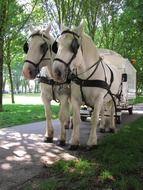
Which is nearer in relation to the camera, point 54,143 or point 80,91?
point 80,91

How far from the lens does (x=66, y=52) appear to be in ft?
24.0

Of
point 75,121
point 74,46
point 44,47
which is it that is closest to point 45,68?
point 44,47

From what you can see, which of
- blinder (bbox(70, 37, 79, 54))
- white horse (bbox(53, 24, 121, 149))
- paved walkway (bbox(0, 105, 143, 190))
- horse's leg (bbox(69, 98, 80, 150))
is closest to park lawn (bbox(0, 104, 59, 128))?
paved walkway (bbox(0, 105, 143, 190))

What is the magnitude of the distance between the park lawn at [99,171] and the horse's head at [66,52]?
156 cm

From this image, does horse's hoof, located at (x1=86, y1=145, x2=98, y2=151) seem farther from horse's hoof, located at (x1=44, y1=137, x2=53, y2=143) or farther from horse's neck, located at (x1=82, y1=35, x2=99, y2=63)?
horse's neck, located at (x1=82, y1=35, x2=99, y2=63)

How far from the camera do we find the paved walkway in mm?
5821

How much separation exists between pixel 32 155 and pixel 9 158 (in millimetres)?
492

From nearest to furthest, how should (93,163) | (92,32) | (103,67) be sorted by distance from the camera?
(93,163) → (103,67) → (92,32)

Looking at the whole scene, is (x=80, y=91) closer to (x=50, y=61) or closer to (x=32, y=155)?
(x=50, y=61)

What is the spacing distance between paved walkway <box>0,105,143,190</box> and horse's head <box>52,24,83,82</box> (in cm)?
145

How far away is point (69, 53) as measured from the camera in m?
7.36

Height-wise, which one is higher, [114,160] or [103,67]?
[103,67]

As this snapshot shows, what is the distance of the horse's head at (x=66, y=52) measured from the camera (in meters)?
7.14

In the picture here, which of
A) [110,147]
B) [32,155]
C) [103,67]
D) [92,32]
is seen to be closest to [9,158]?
[32,155]
